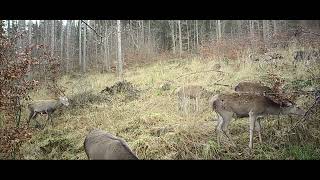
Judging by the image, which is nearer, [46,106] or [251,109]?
[251,109]

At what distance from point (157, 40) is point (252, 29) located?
1306mm

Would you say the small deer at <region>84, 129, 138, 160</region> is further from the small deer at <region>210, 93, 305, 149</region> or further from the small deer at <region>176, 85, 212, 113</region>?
the small deer at <region>210, 93, 305, 149</region>

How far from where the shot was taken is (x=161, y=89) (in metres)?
5.54

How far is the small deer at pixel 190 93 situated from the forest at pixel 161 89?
0.01 metres

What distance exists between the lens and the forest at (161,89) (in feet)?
17.3

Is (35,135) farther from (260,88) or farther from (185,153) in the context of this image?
(260,88)

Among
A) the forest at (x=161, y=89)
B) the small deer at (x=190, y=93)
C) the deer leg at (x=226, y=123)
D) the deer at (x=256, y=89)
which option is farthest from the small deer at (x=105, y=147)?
the deer at (x=256, y=89)

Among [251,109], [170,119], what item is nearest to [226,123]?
[251,109]

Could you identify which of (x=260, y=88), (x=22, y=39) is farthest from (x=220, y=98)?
(x=22, y=39)

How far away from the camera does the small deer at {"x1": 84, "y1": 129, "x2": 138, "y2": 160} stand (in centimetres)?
493

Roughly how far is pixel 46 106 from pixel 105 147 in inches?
44.9

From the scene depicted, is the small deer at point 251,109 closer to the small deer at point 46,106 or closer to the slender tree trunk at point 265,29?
the slender tree trunk at point 265,29

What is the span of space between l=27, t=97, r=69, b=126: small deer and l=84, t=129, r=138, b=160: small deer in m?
0.64

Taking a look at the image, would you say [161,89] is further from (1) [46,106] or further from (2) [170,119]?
(1) [46,106]
